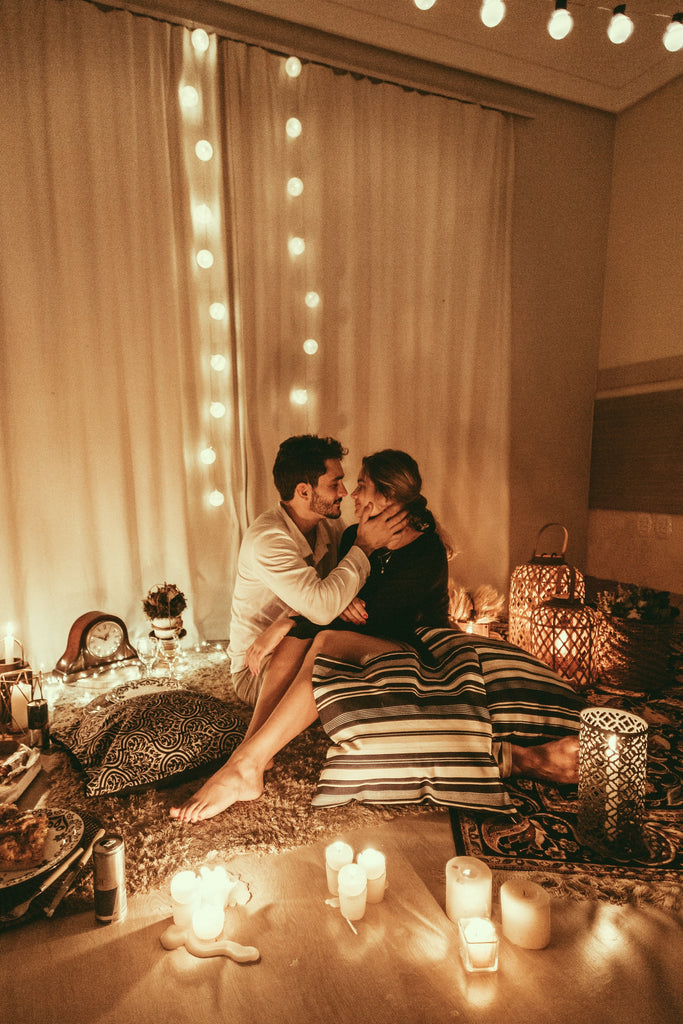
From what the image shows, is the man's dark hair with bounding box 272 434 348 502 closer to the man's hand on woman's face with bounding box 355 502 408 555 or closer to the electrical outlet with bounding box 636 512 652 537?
the man's hand on woman's face with bounding box 355 502 408 555

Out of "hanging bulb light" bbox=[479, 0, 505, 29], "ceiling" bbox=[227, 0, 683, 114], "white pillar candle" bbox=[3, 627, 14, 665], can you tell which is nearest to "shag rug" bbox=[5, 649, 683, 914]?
"white pillar candle" bbox=[3, 627, 14, 665]

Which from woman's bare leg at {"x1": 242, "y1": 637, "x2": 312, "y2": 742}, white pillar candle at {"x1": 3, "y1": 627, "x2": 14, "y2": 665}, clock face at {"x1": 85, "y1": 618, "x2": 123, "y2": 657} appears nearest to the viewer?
woman's bare leg at {"x1": 242, "y1": 637, "x2": 312, "y2": 742}

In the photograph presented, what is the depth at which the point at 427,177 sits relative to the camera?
2971mm

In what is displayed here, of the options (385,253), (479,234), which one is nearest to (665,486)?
(479,234)

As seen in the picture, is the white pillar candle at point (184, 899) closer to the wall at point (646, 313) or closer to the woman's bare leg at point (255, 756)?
the woman's bare leg at point (255, 756)

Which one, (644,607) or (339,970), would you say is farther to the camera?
(644,607)

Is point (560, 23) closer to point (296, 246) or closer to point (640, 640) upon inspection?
point (296, 246)

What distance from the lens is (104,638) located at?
7.79 feet

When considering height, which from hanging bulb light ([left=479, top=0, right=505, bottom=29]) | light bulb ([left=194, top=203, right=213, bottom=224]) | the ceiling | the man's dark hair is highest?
the ceiling

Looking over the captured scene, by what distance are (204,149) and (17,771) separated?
2.44 meters

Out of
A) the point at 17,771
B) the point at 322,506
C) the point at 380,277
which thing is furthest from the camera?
the point at 380,277

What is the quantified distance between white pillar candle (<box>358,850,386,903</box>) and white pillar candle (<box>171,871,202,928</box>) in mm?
321

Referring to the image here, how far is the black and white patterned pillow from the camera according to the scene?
5.08 feet

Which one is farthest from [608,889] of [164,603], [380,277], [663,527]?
[380,277]
